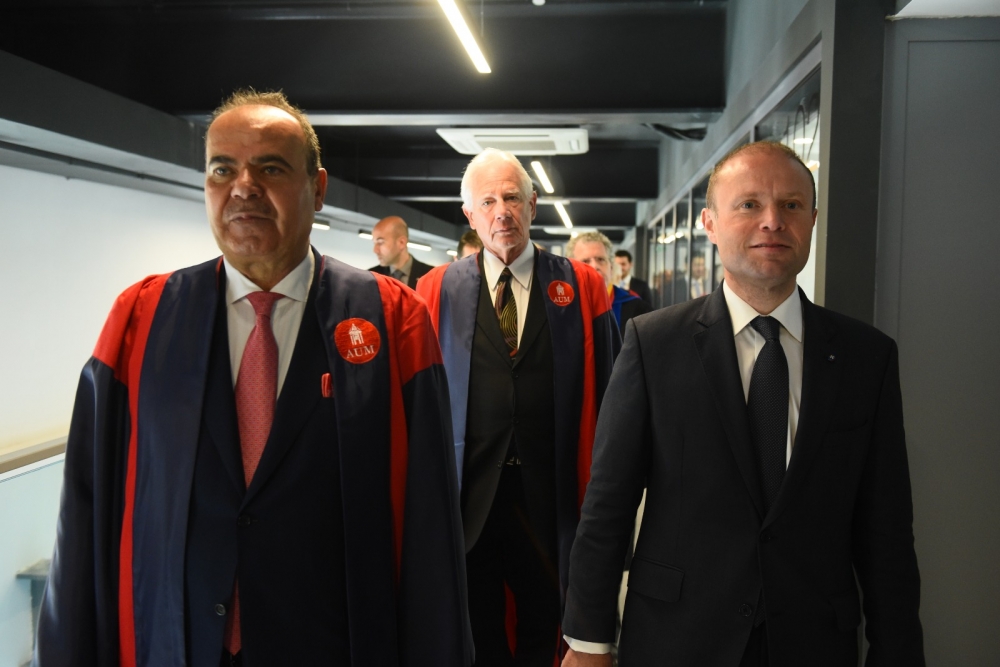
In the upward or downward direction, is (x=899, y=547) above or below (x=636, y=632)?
above

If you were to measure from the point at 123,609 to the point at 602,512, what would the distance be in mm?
941

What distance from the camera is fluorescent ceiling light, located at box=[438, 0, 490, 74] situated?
3.59 metres

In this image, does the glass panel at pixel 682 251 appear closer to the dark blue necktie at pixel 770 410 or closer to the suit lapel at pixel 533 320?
the suit lapel at pixel 533 320

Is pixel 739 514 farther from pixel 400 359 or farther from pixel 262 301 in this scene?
pixel 262 301

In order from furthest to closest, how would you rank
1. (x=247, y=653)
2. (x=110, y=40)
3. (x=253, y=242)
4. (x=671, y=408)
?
(x=110, y=40)
(x=671, y=408)
(x=253, y=242)
(x=247, y=653)

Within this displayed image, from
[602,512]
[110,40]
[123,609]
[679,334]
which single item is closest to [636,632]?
[602,512]

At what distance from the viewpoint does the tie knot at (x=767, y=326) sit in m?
1.54

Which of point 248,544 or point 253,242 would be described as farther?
point 253,242

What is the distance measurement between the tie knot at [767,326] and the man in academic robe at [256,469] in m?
0.70

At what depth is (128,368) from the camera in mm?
1336

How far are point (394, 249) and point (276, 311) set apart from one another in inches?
181

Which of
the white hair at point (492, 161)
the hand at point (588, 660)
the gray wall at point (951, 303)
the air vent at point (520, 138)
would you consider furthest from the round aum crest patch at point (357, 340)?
the air vent at point (520, 138)

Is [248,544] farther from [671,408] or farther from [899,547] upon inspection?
[899,547]

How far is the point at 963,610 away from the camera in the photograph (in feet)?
8.20
